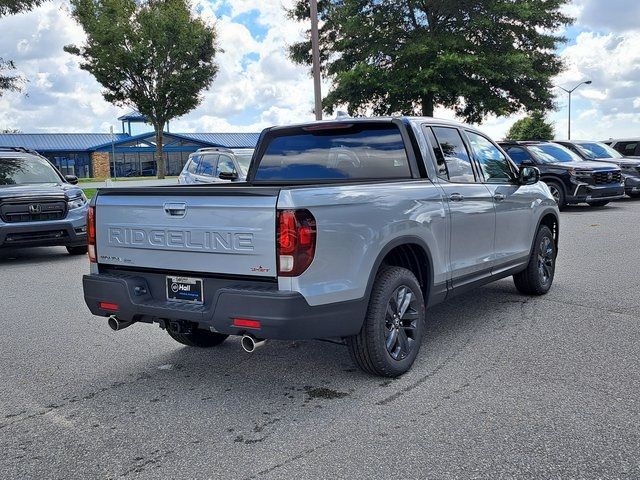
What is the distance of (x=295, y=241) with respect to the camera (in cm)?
374

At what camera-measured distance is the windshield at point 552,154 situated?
17469 millimetres

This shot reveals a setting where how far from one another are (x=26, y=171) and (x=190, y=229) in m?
8.78

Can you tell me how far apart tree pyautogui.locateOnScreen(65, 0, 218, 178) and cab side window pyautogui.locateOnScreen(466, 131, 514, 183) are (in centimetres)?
3377

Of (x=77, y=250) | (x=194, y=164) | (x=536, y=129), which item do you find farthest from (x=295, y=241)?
(x=536, y=129)

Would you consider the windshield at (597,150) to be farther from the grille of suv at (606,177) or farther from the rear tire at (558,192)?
the rear tire at (558,192)

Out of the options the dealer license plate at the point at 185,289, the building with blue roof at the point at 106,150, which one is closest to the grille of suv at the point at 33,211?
the dealer license plate at the point at 185,289

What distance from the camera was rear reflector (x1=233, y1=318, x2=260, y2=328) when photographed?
3814mm

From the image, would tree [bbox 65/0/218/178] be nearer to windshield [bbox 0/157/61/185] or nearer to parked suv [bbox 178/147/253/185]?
parked suv [bbox 178/147/253/185]

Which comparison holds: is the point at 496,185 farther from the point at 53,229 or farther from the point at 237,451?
the point at 53,229

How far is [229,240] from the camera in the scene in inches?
155

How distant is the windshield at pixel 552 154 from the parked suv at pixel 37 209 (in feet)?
38.9

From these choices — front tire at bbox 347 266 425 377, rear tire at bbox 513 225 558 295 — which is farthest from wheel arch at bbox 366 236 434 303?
rear tire at bbox 513 225 558 295

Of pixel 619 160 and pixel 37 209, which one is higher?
pixel 619 160

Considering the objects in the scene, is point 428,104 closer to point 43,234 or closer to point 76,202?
point 76,202
